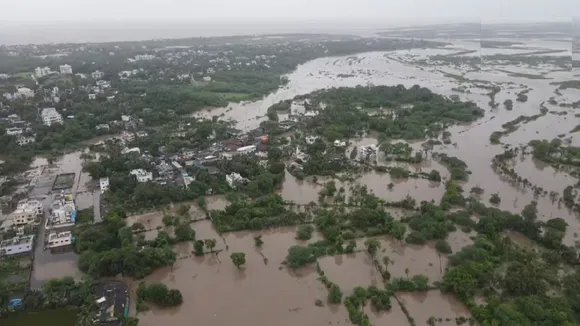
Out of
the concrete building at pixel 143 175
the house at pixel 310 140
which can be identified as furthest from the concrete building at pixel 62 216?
the house at pixel 310 140

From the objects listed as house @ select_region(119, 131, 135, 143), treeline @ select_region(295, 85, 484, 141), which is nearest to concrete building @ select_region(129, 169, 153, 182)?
house @ select_region(119, 131, 135, 143)

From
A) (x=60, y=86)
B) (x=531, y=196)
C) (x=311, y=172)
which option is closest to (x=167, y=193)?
(x=311, y=172)

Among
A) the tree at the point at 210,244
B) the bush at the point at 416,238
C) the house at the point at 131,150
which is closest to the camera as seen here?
the tree at the point at 210,244

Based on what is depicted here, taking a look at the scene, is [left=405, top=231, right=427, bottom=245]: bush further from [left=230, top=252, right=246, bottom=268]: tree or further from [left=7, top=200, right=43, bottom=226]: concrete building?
[left=7, top=200, right=43, bottom=226]: concrete building

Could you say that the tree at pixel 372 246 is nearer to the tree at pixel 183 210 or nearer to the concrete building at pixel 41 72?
the tree at pixel 183 210

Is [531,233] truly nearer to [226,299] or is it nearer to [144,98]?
[226,299]
